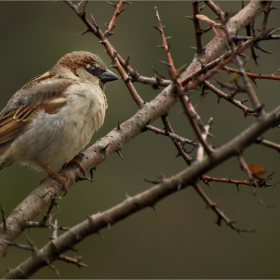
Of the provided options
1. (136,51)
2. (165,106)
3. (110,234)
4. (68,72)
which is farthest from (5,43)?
(165,106)

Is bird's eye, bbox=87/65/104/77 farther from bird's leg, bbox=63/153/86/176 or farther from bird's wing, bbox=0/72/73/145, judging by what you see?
bird's leg, bbox=63/153/86/176

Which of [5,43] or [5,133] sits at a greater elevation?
[5,43]

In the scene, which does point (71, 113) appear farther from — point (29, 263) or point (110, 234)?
point (110, 234)

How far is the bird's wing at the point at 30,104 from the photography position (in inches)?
185

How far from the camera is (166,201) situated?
36.7 ft

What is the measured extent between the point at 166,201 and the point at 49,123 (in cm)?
679

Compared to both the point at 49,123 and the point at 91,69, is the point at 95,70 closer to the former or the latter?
the point at 91,69

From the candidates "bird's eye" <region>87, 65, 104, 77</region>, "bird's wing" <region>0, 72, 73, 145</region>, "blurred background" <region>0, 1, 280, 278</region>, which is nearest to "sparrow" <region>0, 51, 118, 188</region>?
"bird's wing" <region>0, 72, 73, 145</region>

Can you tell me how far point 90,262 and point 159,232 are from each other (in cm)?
147

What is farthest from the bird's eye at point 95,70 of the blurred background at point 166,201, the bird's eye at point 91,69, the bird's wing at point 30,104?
the blurred background at point 166,201

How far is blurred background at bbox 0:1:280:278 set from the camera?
1004cm

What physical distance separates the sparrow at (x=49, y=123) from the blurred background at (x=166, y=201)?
17.0ft

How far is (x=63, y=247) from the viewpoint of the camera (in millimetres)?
2744

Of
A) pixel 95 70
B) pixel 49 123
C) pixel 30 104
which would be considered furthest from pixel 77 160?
pixel 95 70
